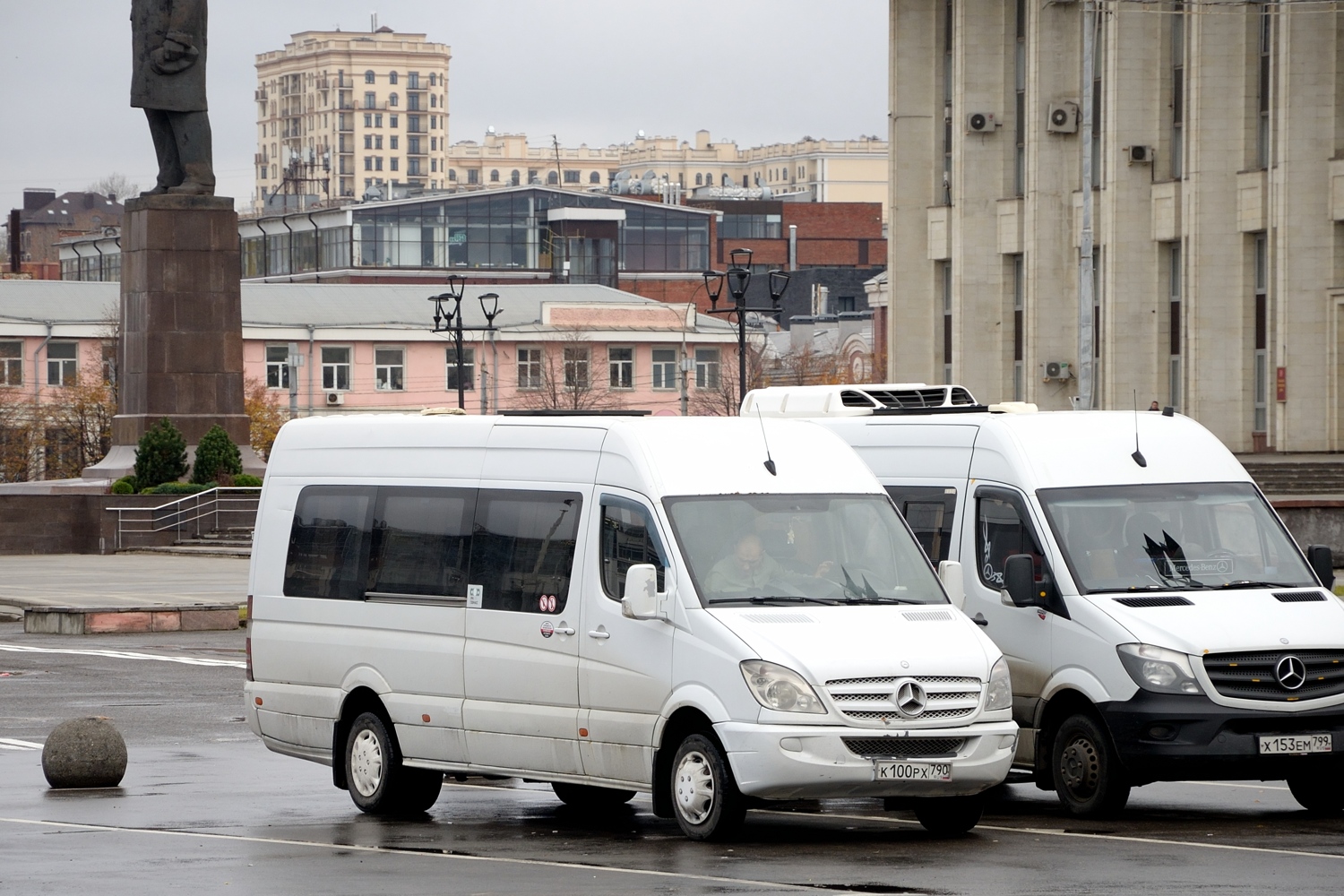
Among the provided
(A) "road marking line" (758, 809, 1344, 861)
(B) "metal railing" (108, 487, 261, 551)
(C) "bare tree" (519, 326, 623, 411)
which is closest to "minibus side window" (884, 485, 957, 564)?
(A) "road marking line" (758, 809, 1344, 861)

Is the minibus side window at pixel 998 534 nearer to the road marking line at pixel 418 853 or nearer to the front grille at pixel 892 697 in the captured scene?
the front grille at pixel 892 697

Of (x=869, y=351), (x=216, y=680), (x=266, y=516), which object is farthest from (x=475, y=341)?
(x=266, y=516)

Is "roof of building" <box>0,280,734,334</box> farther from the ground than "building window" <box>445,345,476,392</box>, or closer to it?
farther from the ground

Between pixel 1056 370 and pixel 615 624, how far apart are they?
4321 centimetres

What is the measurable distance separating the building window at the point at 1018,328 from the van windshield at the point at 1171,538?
4358 cm

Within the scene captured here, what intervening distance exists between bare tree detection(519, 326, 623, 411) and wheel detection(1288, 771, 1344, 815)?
86797mm

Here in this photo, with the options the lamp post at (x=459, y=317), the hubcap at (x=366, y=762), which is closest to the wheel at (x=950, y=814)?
the hubcap at (x=366, y=762)

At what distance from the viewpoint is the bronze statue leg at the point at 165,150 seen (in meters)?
46.5

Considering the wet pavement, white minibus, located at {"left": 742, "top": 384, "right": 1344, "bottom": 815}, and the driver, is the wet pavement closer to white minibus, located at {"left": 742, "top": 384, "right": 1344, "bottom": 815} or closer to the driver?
white minibus, located at {"left": 742, "top": 384, "right": 1344, "bottom": 815}

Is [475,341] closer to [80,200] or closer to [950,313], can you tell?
[950,313]

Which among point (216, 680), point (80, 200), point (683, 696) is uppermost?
point (80, 200)

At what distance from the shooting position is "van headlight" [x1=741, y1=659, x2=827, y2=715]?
11023mm

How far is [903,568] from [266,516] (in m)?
4.48

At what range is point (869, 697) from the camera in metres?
11.1
